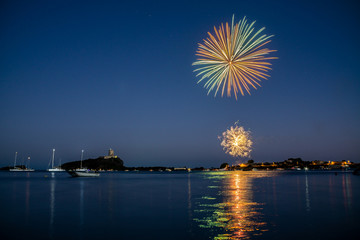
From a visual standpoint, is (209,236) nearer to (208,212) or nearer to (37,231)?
(208,212)

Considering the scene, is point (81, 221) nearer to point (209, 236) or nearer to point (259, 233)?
point (209, 236)

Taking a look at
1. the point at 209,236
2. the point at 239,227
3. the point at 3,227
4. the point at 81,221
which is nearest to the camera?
the point at 209,236

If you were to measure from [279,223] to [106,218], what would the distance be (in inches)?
491

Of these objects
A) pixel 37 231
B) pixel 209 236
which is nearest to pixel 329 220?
pixel 209 236

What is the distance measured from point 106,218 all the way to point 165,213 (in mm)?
4884

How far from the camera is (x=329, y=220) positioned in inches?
779

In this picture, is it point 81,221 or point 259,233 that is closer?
point 259,233

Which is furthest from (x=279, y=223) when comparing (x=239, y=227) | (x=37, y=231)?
(x=37, y=231)

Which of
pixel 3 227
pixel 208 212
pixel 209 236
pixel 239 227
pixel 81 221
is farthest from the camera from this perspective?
pixel 208 212

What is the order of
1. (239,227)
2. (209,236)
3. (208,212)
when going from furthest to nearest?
(208,212) → (239,227) → (209,236)

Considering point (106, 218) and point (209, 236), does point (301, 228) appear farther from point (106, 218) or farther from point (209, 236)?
point (106, 218)

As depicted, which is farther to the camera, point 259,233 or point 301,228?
point 301,228

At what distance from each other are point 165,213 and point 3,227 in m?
11.5

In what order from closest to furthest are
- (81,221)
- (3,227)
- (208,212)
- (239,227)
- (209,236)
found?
(209,236) < (239,227) < (3,227) < (81,221) < (208,212)
